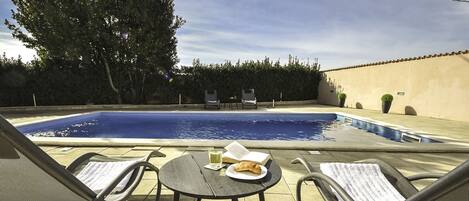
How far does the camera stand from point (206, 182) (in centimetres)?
192

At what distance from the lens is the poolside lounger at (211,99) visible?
1332cm

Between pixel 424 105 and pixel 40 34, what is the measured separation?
16.4 m

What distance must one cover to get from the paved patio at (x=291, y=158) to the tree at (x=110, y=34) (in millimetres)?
9201

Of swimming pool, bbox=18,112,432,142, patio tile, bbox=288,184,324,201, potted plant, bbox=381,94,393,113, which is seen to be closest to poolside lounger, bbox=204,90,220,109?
swimming pool, bbox=18,112,432,142

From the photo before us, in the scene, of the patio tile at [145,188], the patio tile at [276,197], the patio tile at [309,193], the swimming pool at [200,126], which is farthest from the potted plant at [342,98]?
the patio tile at [145,188]

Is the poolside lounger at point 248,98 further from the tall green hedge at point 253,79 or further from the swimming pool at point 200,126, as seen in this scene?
the swimming pool at point 200,126

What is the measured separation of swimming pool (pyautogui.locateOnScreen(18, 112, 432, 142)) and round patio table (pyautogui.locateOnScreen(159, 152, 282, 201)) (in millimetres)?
6075

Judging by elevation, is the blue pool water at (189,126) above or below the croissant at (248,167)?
below

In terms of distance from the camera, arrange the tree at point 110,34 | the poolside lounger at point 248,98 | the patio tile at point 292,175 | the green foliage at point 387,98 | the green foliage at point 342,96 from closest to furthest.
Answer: the patio tile at point 292,175
the green foliage at point 387,98
the tree at point 110,34
the poolside lounger at point 248,98
the green foliage at point 342,96

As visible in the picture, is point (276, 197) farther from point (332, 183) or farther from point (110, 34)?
point (110, 34)

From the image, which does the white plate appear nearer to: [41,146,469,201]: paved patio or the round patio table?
the round patio table

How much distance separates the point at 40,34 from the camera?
12039mm

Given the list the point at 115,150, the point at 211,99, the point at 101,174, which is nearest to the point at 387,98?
the point at 211,99

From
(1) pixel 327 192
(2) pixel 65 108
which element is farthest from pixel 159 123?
(1) pixel 327 192
